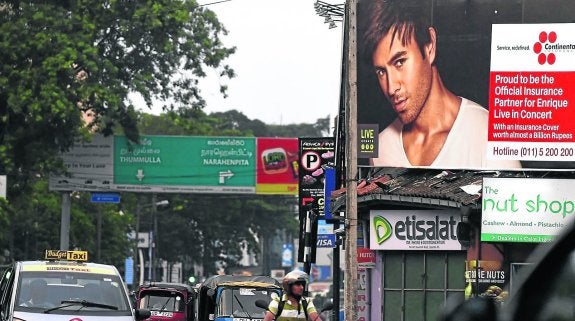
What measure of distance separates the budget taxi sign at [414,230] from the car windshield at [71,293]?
13.3 metres

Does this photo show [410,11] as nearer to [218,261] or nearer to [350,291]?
[350,291]

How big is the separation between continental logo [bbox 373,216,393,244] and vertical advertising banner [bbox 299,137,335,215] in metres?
4.27

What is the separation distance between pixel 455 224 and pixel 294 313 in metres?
16.0

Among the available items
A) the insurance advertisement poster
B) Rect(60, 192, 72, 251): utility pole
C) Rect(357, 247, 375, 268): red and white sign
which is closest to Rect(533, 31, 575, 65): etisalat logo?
the insurance advertisement poster

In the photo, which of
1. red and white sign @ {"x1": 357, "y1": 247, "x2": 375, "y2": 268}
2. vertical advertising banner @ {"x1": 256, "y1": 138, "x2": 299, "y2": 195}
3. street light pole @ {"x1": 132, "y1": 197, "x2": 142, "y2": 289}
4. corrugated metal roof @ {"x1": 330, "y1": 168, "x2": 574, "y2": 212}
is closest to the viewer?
corrugated metal roof @ {"x1": 330, "y1": 168, "x2": 574, "y2": 212}

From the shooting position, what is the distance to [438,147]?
2811 cm

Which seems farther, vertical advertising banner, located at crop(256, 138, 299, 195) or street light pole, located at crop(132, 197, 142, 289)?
street light pole, located at crop(132, 197, 142, 289)

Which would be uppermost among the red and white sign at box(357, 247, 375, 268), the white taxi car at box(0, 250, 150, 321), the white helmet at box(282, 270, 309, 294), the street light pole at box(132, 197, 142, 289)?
the white helmet at box(282, 270, 309, 294)

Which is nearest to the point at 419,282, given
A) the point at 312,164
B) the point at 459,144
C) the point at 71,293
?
the point at 459,144

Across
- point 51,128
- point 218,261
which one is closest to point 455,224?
point 51,128

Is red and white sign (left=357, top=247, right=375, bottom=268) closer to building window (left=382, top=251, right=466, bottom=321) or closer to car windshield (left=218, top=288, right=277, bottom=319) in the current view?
building window (left=382, top=251, right=466, bottom=321)

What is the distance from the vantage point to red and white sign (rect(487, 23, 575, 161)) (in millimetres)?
26562

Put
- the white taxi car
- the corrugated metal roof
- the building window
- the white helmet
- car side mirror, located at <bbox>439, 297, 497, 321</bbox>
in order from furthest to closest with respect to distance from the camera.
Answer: the building window
the corrugated metal roof
the white taxi car
the white helmet
car side mirror, located at <bbox>439, 297, 497, 321</bbox>

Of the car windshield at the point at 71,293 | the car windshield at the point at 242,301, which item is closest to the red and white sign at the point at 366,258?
the car windshield at the point at 242,301
